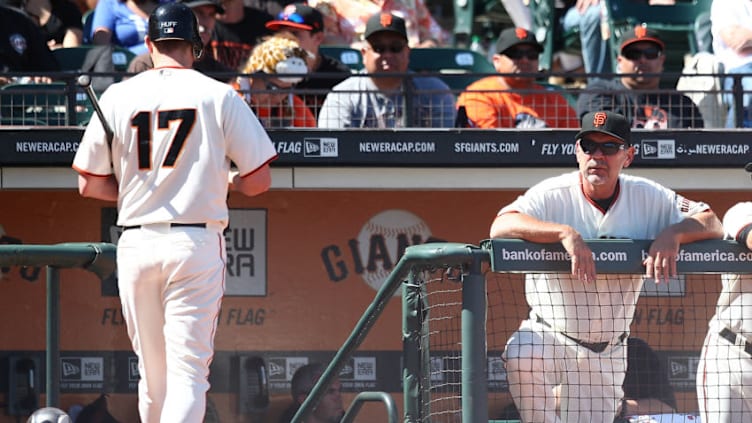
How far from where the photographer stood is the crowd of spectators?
7145mm

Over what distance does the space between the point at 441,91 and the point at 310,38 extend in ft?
3.98

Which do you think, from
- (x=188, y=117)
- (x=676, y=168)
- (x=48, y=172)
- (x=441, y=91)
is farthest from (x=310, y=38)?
(x=188, y=117)

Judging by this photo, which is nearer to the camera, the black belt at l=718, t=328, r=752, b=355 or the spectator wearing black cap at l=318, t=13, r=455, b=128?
the black belt at l=718, t=328, r=752, b=355

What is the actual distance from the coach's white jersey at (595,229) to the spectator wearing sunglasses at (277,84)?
2.52 m

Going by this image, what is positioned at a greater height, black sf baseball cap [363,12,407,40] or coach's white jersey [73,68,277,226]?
black sf baseball cap [363,12,407,40]

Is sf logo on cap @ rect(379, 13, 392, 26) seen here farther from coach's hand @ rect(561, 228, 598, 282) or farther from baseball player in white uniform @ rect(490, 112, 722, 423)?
coach's hand @ rect(561, 228, 598, 282)

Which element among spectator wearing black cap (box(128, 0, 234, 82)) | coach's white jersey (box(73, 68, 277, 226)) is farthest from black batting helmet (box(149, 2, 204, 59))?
spectator wearing black cap (box(128, 0, 234, 82))

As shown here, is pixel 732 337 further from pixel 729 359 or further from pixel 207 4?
pixel 207 4

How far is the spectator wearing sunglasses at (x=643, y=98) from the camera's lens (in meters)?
7.27

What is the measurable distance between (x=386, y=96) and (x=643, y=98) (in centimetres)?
156

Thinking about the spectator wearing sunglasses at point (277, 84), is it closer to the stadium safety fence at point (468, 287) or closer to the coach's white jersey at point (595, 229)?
the stadium safety fence at point (468, 287)

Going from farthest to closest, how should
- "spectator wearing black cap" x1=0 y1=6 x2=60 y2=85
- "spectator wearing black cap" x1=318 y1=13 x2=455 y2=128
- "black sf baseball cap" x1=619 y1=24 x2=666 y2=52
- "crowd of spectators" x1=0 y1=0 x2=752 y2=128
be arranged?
1. "black sf baseball cap" x1=619 y1=24 x2=666 y2=52
2. "spectator wearing black cap" x1=0 y1=6 x2=60 y2=85
3. "crowd of spectators" x1=0 y1=0 x2=752 y2=128
4. "spectator wearing black cap" x1=318 y1=13 x2=455 y2=128

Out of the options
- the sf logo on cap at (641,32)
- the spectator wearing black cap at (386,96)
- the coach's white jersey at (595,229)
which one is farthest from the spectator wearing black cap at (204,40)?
the coach's white jersey at (595,229)

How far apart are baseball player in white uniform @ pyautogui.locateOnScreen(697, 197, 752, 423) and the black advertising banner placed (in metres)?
1.97
